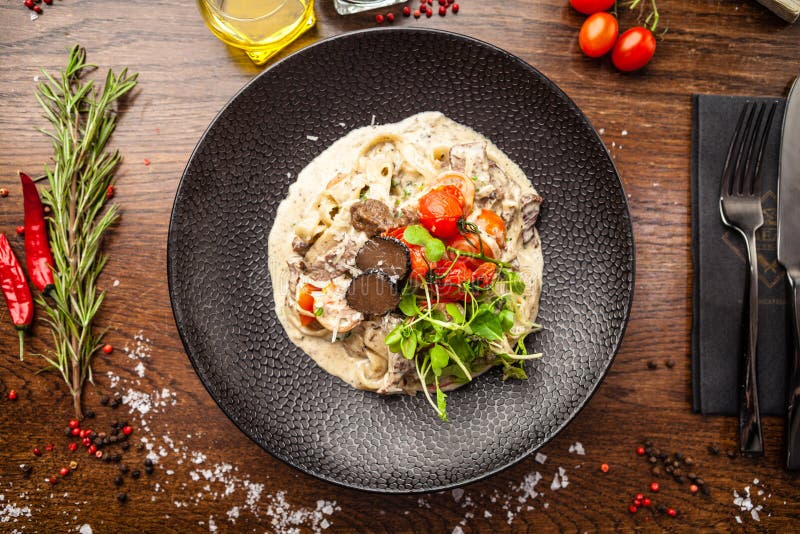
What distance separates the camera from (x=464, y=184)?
10.4 feet

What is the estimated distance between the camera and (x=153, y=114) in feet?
11.6

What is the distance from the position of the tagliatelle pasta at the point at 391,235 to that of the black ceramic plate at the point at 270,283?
9 centimetres

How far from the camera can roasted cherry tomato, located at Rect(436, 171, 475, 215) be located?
3172mm

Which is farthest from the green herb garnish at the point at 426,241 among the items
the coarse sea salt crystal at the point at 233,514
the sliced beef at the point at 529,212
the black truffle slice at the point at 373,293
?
the coarse sea salt crystal at the point at 233,514

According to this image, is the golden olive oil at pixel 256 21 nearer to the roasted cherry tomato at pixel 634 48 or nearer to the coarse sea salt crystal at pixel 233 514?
the roasted cherry tomato at pixel 634 48

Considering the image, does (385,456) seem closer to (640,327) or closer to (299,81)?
(640,327)

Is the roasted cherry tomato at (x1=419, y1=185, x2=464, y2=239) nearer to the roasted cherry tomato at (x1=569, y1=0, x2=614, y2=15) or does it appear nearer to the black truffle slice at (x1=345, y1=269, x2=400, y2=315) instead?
the black truffle slice at (x1=345, y1=269, x2=400, y2=315)

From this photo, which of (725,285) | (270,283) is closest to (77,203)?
(270,283)

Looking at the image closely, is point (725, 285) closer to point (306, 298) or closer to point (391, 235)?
point (391, 235)

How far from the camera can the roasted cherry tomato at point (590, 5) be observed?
343cm

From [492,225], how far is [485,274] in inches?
12.9

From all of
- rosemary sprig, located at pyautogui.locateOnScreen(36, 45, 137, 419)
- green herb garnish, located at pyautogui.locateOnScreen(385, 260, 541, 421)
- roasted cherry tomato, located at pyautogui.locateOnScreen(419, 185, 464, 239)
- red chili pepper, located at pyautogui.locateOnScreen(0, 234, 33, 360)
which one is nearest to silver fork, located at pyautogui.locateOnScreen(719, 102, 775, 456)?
green herb garnish, located at pyautogui.locateOnScreen(385, 260, 541, 421)

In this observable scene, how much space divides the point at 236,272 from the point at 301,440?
1154mm

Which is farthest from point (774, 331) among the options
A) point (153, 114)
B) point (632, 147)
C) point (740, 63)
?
point (153, 114)
